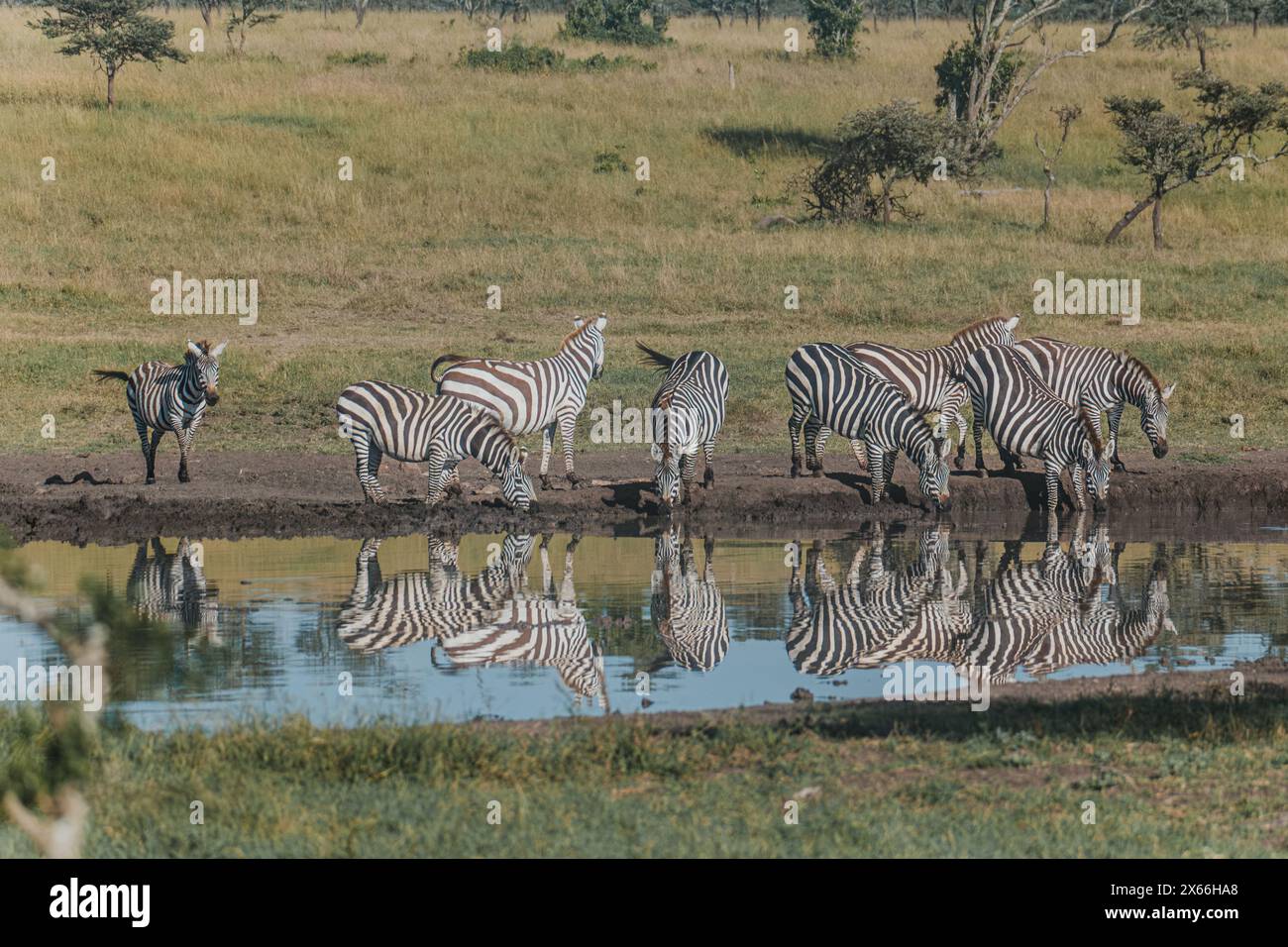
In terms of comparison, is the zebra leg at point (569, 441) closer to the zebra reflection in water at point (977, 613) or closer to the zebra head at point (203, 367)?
the zebra reflection in water at point (977, 613)

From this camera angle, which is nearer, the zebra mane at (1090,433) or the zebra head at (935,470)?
the zebra head at (935,470)

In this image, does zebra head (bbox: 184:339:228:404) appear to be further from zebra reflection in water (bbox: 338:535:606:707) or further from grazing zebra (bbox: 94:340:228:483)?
zebra reflection in water (bbox: 338:535:606:707)

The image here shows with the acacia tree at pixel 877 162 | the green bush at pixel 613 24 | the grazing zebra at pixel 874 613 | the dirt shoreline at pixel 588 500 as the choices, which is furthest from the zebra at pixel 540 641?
the green bush at pixel 613 24

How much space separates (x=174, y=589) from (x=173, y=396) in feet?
16.7

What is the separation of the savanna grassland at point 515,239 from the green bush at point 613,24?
8.41 m

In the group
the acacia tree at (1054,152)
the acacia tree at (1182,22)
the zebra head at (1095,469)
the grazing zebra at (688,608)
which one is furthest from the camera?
the acacia tree at (1182,22)

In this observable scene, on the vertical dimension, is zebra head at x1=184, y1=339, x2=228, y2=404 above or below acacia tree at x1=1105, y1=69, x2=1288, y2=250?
below

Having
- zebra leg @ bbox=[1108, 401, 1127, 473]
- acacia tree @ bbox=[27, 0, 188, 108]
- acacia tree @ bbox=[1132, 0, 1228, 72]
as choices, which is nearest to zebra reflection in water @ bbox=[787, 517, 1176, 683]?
zebra leg @ bbox=[1108, 401, 1127, 473]

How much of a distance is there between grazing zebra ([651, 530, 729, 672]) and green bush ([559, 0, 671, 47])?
43.1 m

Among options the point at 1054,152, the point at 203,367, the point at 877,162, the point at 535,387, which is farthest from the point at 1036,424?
the point at 1054,152

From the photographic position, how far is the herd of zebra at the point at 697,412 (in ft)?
59.0

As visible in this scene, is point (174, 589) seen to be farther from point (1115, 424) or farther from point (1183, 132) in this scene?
point (1183, 132)

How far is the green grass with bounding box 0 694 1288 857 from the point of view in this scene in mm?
7113
